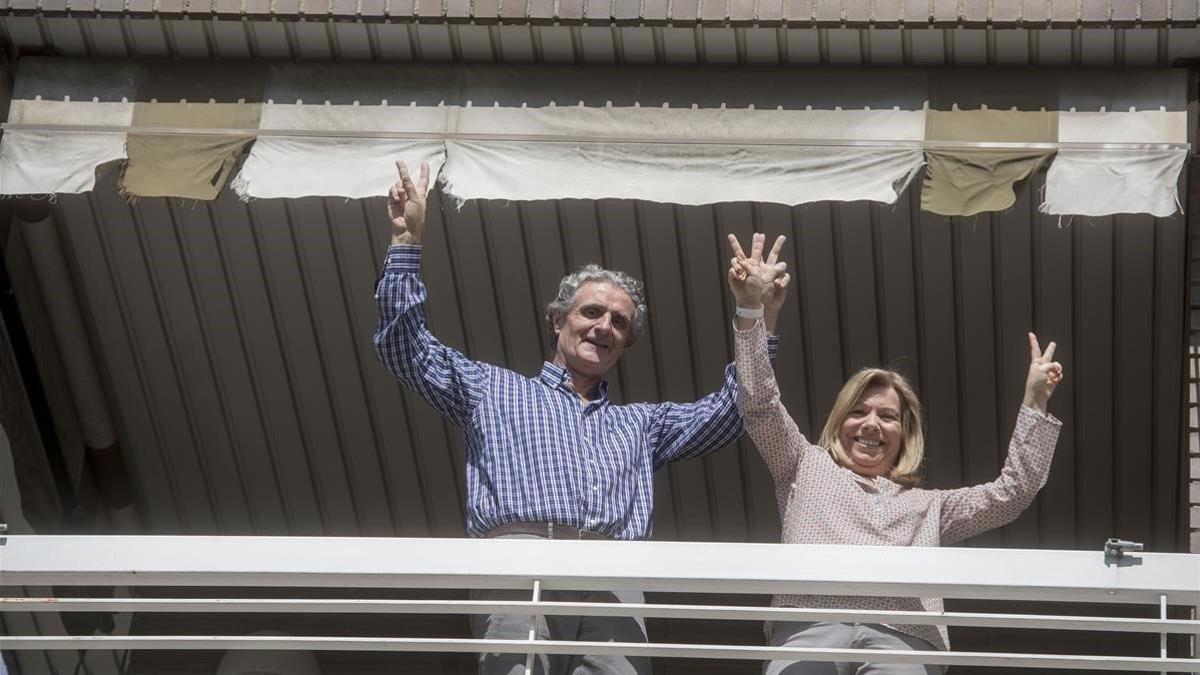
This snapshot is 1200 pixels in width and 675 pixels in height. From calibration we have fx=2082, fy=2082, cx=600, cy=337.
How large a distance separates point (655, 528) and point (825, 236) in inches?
72.9

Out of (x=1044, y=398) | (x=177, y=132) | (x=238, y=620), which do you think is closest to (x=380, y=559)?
(x=1044, y=398)

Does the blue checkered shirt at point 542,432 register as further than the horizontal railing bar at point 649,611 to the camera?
Yes

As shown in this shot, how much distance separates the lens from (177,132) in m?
8.77

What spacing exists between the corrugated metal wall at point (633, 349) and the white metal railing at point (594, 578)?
11.4 ft

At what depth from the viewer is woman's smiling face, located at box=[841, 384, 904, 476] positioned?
6617 millimetres

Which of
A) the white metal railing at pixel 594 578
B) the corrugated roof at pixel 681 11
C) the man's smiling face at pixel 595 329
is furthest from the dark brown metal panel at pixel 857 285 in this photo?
the white metal railing at pixel 594 578

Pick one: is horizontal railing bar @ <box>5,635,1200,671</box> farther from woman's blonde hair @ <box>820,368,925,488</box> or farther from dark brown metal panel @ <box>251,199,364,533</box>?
dark brown metal panel @ <box>251,199,364,533</box>

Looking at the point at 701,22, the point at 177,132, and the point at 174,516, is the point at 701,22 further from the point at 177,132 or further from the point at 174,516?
the point at 174,516

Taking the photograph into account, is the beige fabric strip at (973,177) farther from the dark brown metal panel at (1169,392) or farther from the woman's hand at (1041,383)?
the woman's hand at (1041,383)

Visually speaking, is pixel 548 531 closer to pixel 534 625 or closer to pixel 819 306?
pixel 534 625

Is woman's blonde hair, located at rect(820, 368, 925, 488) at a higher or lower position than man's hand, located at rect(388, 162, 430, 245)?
lower

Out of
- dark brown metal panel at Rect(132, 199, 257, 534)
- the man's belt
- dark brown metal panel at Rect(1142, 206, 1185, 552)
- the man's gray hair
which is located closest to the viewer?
the man's belt

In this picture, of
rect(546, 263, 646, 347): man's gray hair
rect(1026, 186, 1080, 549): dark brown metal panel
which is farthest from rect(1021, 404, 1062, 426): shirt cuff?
rect(1026, 186, 1080, 549): dark brown metal panel

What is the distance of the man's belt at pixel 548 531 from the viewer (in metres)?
6.28
